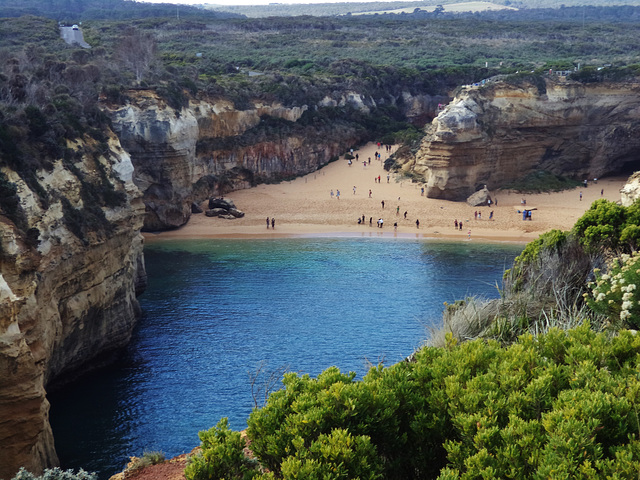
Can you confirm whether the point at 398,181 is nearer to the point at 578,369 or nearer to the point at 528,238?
the point at 528,238

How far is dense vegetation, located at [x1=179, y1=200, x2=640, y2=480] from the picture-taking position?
919cm

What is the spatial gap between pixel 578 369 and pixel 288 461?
4.94 meters

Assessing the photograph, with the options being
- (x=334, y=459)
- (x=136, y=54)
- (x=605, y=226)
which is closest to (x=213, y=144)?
(x=136, y=54)

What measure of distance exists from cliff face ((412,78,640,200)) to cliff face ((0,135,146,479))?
3222cm

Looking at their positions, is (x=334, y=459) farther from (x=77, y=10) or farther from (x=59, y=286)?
(x=77, y=10)

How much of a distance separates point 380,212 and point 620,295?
45493mm

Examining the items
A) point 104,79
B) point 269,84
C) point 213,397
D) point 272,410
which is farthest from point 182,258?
point 272,410

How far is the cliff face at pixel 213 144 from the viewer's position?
172 feet

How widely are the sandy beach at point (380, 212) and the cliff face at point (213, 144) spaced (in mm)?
1968

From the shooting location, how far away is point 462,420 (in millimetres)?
10023

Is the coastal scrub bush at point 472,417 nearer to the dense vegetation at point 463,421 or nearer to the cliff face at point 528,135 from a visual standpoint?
the dense vegetation at point 463,421

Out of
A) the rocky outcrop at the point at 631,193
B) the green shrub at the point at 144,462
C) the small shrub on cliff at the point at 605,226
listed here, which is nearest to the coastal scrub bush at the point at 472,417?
the green shrub at the point at 144,462

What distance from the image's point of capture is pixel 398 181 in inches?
2709

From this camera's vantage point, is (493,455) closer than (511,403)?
Yes
